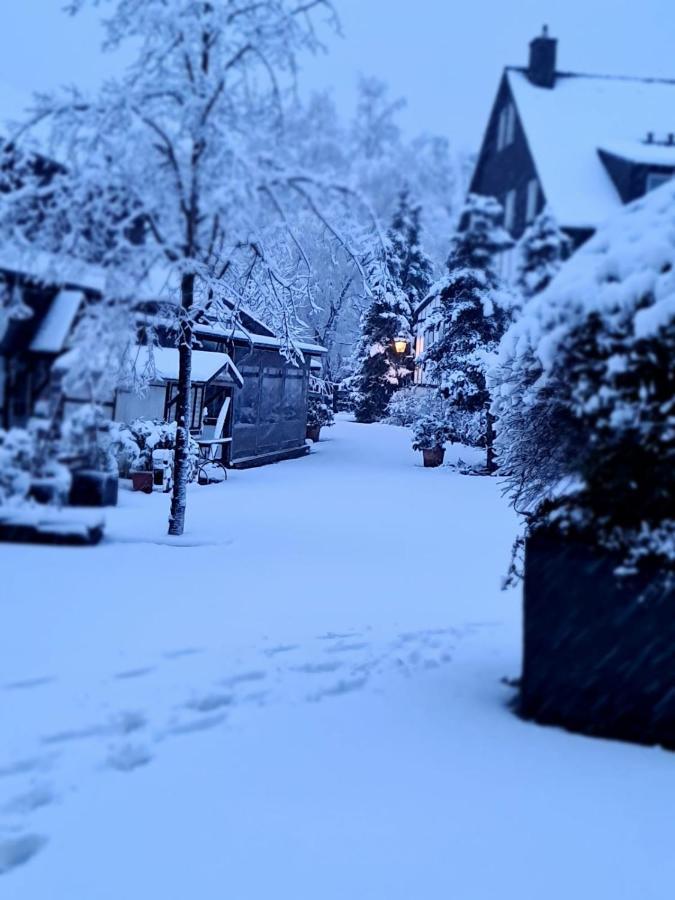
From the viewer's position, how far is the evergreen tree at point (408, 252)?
2.47 m

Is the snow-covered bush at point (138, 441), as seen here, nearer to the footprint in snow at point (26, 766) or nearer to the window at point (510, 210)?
the footprint in snow at point (26, 766)

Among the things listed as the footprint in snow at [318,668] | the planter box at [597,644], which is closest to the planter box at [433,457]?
the footprint in snow at [318,668]

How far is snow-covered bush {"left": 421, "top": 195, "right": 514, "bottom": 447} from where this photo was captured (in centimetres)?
230

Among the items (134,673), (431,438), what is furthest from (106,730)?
(431,438)

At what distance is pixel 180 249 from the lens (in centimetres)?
232

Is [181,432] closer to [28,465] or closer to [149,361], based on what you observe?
[149,361]

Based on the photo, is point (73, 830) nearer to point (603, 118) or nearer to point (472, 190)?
point (472, 190)

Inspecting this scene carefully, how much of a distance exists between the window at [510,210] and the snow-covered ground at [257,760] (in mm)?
1447

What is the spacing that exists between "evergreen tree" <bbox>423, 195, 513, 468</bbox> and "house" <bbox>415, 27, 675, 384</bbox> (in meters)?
0.04

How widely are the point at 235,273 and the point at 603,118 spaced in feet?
5.95

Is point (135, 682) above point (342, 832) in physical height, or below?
above

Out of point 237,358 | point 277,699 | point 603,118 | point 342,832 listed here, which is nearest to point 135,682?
point 277,699

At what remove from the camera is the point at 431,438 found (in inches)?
242

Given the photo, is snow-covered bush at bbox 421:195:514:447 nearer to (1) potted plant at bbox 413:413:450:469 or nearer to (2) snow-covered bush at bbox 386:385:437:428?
(2) snow-covered bush at bbox 386:385:437:428
